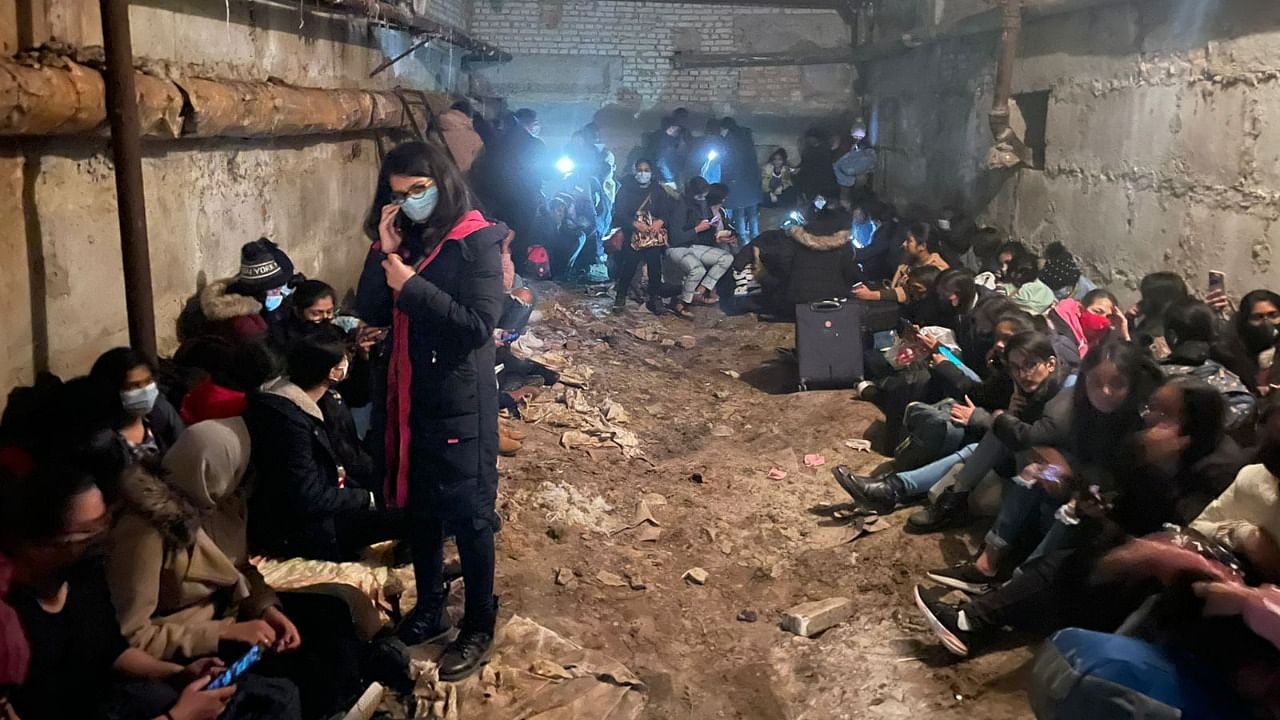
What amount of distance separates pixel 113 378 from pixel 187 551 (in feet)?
3.38

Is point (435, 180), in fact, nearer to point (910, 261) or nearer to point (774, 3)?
point (910, 261)

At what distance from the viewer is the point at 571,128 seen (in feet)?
47.2

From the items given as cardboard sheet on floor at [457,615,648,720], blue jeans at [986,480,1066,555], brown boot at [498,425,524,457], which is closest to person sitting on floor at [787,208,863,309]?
brown boot at [498,425,524,457]

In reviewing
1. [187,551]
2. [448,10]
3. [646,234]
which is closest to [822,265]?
[646,234]

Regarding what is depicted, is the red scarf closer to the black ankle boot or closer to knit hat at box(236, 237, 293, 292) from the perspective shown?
the black ankle boot

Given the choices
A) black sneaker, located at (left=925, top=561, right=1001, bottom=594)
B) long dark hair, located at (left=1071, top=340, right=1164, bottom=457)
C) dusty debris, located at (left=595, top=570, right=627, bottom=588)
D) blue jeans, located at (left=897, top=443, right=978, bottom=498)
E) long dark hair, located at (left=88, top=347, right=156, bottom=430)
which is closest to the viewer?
long dark hair, located at (left=88, top=347, right=156, bottom=430)

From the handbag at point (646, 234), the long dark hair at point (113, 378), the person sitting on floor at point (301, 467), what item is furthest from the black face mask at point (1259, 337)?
the handbag at point (646, 234)

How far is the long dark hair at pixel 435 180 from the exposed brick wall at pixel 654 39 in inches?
459

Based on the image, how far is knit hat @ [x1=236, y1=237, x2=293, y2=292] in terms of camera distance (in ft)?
16.7

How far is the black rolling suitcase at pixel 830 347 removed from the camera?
23.3 feet

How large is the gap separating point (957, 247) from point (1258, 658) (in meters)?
6.46

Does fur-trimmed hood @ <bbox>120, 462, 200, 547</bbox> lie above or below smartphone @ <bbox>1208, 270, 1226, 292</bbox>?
below

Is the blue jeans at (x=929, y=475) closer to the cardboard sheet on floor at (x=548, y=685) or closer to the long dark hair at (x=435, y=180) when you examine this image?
the cardboard sheet on floor at (x=548, y=685)

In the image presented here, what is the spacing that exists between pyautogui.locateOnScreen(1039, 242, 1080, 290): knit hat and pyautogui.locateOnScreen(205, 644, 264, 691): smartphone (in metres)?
6.36
